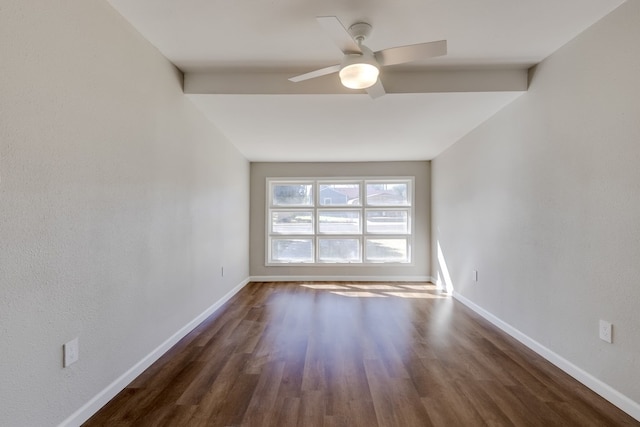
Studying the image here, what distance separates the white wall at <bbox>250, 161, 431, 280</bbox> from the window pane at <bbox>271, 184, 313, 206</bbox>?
0.73ft

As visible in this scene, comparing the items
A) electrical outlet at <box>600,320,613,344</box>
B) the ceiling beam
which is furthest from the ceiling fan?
electrical outlet at <box>600,320,613,344</box>

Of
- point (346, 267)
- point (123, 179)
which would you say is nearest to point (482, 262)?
point (346, 267)

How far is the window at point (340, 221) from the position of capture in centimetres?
548

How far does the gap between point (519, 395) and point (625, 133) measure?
168 cm

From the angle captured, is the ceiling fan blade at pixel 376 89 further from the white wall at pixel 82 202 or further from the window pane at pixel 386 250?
the window pane at pixel 386 250

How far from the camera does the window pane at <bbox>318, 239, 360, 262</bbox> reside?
217 inches

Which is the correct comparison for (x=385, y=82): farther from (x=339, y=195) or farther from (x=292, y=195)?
(x=292, y=195)

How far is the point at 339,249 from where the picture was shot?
18.1 feet

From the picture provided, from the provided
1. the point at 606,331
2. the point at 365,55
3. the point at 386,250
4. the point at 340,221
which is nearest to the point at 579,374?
the point at 606,331

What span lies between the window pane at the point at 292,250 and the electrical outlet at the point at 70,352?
4.00 meters

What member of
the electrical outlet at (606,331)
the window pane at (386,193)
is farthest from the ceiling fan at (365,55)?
the window pane at (386,193)

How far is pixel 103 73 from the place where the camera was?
1721mm

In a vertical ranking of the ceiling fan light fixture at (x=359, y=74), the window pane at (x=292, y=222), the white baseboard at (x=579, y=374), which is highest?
the ceiling fan light fixture at (x=359, y=74)

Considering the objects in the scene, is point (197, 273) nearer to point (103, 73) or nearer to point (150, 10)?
point (103, 73)
